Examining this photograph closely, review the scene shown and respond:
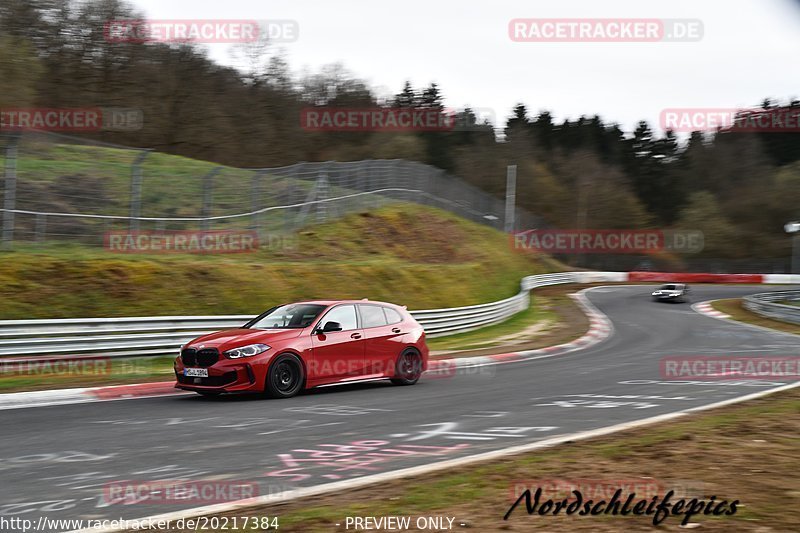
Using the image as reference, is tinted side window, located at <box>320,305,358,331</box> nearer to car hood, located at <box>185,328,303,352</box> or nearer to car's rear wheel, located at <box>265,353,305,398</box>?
car hood, located at <box>185,328,303,352</box>

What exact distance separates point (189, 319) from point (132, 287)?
2862 millimetres

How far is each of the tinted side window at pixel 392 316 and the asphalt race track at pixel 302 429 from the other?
45.8 inches

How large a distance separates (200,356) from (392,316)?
3571 mm

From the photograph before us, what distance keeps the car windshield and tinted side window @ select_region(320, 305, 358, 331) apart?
17cm

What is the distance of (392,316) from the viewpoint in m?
13.4

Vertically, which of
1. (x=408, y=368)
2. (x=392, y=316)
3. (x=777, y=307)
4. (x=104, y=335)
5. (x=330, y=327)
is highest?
(x=392, y=316)

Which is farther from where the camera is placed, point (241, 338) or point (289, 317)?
point (289, 317)

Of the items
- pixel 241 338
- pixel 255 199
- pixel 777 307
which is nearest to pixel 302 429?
pixel 241 338

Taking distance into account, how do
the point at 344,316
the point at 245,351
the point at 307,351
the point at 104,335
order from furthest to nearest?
the point at 104,335 → the point at 344,316 → the point at 307,351 → the point at 245,351

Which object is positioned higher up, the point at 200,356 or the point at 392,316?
the point at 392,316

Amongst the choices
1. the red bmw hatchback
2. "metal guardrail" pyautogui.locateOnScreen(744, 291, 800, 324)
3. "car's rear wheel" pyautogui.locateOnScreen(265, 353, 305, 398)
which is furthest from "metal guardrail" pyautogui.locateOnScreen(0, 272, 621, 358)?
"metal guardrail" pyautogui.locateOnScreen(744, 291, 800, 324)

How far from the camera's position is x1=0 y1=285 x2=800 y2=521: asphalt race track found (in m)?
6.30

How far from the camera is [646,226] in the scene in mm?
79438

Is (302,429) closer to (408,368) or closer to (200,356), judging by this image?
(200,356)
